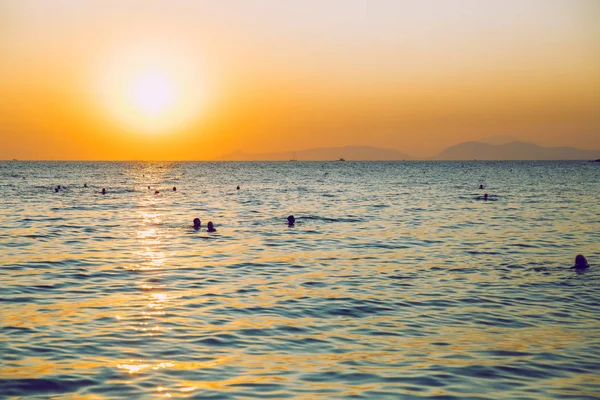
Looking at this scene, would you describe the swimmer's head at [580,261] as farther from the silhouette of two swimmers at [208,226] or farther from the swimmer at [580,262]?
the silhouette of two swimmers at [208,226]

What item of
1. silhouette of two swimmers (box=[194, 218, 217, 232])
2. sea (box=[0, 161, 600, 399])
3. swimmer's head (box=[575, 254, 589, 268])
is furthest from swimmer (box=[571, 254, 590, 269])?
silhouette of two swimmers (box=[194, 218, 217, 232])

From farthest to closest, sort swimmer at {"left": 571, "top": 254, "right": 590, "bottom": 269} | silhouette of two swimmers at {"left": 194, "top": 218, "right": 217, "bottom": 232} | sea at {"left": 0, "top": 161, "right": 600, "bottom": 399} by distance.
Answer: silhouette of two swimmers at {"left": 194, "top": 218, "right": 217, "bottom": 232} < swimmer at {"left": 571, "top": 254, "right": 590, "bottom": 269} < sea at {"left": 0, "top": 161, "right": 600, "bottom": 399}

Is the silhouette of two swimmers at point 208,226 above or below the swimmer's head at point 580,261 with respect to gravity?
above

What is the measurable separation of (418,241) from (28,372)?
2165cm

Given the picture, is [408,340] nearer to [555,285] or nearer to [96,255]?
[555,285]

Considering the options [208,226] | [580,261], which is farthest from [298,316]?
[208,226]

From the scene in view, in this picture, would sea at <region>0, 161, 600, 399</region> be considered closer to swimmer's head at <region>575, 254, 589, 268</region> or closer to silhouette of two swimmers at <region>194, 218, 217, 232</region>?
swimmer's head at <region>575, 254, 589, 268</region>

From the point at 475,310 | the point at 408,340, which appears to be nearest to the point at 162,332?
the point at 408,340

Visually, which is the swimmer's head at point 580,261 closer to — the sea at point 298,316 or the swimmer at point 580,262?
the swimmer at point 580,262

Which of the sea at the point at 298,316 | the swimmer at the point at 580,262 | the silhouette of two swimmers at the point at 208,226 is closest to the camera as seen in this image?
the sea at the point at 298,316

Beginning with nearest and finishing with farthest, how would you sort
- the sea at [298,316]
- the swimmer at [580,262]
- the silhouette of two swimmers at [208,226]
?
1. the sea at [298,316]
2. the swimmer at [580,262]
3. the silhouette of two swimmers at [208,226]

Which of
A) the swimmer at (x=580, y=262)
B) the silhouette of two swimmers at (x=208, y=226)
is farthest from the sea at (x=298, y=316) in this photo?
the silhouette of two swimmers at (x=208, y=226)

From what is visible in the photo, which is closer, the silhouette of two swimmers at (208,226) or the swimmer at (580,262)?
the swimmer at (580,262)

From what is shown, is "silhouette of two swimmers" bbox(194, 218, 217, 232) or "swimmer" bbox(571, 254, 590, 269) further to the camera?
"silhouette of two swimmers" bbox(194, 218, 217, 232)
